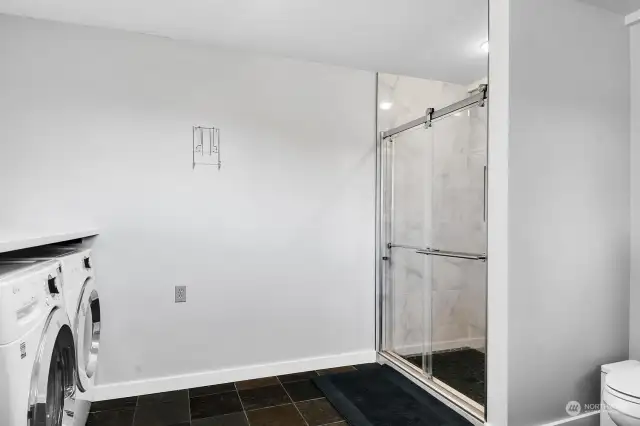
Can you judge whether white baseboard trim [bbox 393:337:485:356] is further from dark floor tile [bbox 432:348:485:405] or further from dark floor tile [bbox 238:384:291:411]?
dark floor tile [bbox 238:384:291:411]

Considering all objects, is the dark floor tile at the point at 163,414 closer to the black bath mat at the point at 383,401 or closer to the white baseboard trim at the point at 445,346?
the black bath mat at the point at 383,401

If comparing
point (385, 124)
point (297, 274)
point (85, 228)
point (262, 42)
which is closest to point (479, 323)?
point (297, 274)

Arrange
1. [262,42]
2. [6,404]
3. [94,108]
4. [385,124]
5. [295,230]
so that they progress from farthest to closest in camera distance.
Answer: [385,124] → [295,230] → [262,42] → [94,108] → [6,404]

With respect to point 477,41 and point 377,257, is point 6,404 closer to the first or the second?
point 377,257

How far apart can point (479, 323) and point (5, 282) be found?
2.30m

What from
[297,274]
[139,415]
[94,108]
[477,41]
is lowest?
[139,415]

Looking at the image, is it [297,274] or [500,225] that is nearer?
[500,225]

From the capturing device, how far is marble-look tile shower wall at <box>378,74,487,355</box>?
238 cm

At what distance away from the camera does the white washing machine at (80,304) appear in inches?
59.9

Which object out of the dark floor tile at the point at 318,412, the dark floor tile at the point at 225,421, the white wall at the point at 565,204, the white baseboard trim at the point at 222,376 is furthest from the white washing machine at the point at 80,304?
the white wall at the point at 565,204

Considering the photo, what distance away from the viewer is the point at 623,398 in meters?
1.49

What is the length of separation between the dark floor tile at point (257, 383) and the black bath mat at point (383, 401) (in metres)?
0.30

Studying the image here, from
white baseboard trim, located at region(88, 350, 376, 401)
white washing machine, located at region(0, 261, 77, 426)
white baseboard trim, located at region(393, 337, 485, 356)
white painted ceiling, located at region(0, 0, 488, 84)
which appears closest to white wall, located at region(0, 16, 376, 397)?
white baseboard trim, located at region(88, 350, 376, 401)

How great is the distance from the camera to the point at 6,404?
0.90 m
